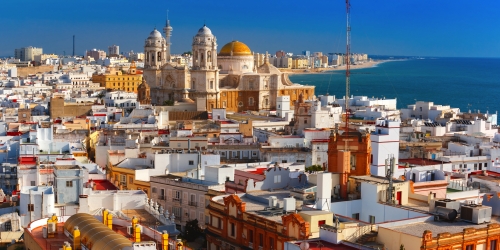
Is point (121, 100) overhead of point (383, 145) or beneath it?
overhead

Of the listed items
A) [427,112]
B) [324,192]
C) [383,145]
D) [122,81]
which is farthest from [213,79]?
[324,192]

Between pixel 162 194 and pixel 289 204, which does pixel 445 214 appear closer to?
pixel 289 204

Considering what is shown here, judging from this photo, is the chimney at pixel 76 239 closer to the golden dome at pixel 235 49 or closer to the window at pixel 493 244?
A: the window at pixel 493 244

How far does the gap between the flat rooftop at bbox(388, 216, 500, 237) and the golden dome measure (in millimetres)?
48091

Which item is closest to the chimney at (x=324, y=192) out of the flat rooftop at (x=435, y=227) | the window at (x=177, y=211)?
the flat rooftop at (x=435, y=227)

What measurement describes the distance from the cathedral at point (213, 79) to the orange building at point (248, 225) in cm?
3558

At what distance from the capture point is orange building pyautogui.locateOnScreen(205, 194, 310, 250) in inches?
619

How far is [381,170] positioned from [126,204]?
27.5ft

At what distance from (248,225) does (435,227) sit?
3.95 metres

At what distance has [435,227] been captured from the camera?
15.7 m

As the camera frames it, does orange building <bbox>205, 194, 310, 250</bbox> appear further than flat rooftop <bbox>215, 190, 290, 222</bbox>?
No

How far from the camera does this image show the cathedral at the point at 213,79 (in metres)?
58.1

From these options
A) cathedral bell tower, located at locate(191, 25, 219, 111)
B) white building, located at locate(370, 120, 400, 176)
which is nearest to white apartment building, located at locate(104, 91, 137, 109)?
cathedral bell tower, located at locate(191, 25, 219, 111)

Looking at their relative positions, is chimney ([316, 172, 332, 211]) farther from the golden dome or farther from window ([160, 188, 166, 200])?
the golden dome
